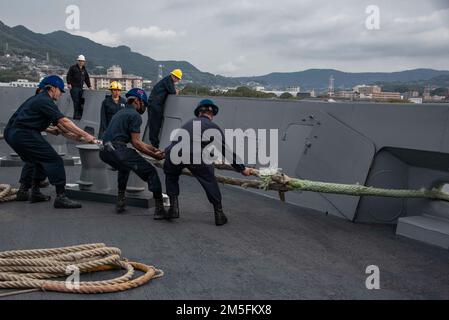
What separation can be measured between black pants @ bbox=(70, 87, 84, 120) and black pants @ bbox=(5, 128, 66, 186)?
238 inches

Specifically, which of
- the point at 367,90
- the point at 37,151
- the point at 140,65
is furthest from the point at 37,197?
the point at 140,65

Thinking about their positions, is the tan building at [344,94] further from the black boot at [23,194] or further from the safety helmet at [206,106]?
the black boot at [23,194]

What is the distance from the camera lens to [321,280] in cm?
322

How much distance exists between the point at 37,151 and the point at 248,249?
2594 millimetres

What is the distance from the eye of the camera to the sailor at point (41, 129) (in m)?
5.08

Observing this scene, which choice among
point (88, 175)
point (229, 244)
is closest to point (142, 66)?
point (88, 175)

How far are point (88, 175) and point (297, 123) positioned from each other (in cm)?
251

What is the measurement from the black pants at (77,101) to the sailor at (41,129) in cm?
606

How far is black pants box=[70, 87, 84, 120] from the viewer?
1118 cm

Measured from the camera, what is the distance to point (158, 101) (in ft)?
27.9

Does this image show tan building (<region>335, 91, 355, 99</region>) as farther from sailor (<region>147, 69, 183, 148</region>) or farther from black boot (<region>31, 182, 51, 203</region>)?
black boot (<region>31, 182, 51, 203</region>)

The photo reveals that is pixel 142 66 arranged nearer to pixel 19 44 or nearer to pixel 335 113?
pixel 19 44
